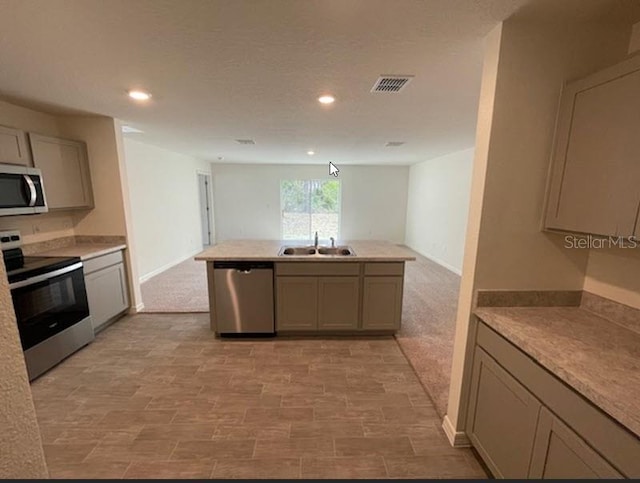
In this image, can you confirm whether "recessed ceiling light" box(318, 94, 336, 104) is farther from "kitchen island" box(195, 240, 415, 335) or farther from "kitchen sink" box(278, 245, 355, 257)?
"kitchen sink" box(278, 245, 355, 257)

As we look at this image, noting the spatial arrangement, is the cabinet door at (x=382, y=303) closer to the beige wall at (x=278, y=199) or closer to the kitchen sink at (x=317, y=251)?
the kitchen sink at (x=317, y=251)

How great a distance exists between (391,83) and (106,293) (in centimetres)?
353

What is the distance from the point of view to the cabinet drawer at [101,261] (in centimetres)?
285

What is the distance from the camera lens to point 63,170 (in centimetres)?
299

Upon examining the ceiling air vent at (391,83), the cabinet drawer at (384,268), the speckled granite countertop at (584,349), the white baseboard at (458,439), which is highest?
the ceiling air vent at (391,83)

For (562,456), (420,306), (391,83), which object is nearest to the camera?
(562,456)

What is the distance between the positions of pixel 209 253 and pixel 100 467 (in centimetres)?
175

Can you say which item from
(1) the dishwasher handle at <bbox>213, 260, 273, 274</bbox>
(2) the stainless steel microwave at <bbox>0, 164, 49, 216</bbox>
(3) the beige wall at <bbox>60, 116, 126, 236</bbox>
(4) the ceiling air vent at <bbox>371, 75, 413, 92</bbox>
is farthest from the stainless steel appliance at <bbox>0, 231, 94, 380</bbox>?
(4) the ceiling air vent at <bbox>371, 75, 413, 92</bbox>

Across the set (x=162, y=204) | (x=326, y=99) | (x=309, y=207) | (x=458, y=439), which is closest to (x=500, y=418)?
(x=458, y=439)

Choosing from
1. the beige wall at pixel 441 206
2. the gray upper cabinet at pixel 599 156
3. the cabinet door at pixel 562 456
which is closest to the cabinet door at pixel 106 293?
the cabinet door at pixel 562 456

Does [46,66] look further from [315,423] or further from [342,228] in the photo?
[342,228]

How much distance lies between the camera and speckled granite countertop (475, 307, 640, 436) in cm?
95

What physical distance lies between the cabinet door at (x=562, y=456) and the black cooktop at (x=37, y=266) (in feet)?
11.2

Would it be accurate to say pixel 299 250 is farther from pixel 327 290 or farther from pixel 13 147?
pixel 13 147
